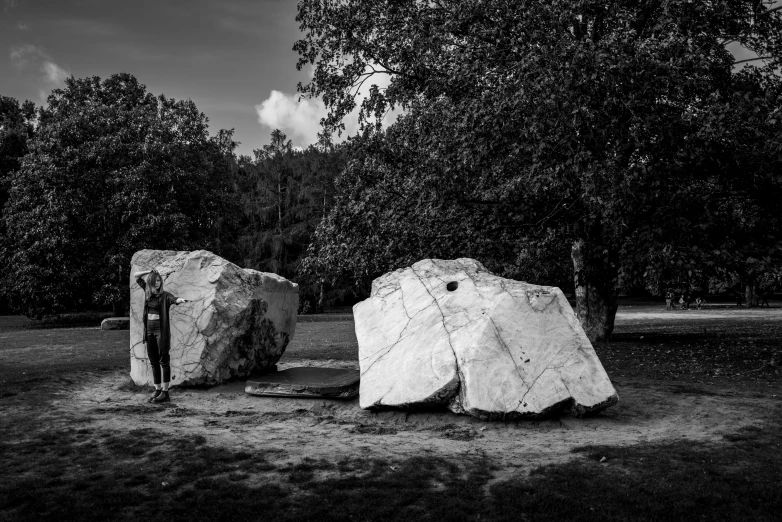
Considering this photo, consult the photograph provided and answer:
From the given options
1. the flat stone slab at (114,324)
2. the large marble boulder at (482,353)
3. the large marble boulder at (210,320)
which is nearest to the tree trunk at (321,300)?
the flat stone slab at (114,324)

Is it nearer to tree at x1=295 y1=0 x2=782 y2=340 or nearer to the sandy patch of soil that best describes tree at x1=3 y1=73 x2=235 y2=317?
tree at x1=295 y1=0 x2=782 y2=340

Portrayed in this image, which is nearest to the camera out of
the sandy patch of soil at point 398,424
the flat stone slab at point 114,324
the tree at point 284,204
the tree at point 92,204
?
the sandy patch of soil at point 398,424

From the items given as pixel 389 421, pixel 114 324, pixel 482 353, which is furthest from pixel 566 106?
pixel 114 324

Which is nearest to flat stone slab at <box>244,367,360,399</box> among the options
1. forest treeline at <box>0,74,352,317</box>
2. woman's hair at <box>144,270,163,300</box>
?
woman's hair at <box>144,270,163,300</box>

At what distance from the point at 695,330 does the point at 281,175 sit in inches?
1294

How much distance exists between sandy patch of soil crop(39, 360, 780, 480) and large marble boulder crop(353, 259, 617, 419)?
296mm

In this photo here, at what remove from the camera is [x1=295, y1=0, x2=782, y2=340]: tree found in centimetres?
1176

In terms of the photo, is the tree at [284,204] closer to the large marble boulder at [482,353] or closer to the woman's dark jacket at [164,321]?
the woman's dark jacket at [164,321]

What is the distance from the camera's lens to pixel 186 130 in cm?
3291

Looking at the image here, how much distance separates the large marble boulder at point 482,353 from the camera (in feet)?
25.5

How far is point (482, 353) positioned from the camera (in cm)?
802

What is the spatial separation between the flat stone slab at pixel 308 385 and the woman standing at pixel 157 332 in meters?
1.26

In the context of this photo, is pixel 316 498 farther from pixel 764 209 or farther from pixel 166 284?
pixel 764 209

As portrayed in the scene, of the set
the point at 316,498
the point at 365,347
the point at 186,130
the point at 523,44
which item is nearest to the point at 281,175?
the point at 186,130
